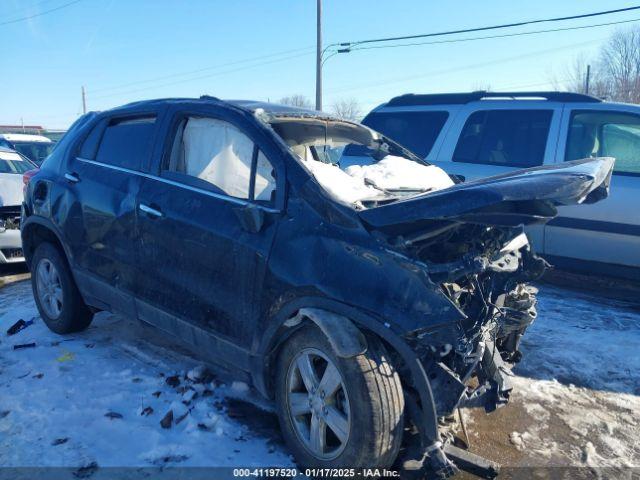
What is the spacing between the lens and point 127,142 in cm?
412

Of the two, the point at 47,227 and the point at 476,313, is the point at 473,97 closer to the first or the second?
the point at 476,313

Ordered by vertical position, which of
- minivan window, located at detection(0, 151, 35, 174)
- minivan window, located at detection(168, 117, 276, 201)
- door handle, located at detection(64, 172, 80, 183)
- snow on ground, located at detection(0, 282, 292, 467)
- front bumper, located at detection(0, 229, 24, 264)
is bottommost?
snow on ground, located at detection(0, 282, 292, 467)

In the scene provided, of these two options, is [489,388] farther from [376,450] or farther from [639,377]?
[639,377]

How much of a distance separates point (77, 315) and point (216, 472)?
233cm

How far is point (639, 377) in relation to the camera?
4105 mm

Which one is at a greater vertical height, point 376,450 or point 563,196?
point 563,196

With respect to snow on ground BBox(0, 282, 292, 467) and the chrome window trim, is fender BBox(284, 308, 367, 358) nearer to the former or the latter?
the chrome window trim

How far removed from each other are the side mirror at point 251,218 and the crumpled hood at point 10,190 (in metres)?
Answer: 5.39

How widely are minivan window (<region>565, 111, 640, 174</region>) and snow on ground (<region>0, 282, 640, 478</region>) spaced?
186 cm

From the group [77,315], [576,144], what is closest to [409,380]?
[77,315]

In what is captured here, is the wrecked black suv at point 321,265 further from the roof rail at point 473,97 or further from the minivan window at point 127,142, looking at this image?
the roof rail at point 473,97

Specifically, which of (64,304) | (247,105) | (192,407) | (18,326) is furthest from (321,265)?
(18,326)

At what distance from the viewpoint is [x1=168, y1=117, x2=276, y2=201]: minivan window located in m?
3.20

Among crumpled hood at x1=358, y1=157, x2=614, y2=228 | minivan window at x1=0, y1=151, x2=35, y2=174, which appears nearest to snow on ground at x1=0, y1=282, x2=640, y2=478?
crumpled hood at x1=358, y1=157, x2=614, y2=228
